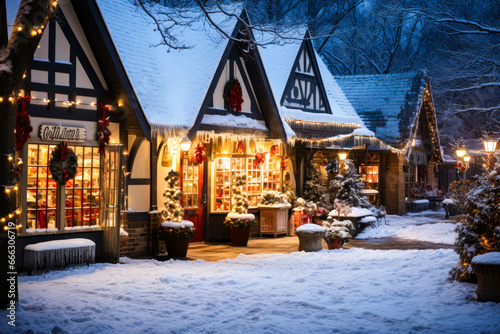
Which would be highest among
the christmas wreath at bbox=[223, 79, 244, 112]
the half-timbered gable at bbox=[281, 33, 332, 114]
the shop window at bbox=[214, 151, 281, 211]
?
the half-timbered gable at bbox=[281, 33, 332, 114]

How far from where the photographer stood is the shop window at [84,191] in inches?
534

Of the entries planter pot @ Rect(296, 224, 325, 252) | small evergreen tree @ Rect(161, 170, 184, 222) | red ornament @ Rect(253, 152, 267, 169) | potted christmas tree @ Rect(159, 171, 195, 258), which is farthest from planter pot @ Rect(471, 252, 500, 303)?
red ornament @ Rect(253, 152, 267, 169)

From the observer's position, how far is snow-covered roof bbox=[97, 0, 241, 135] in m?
15.3

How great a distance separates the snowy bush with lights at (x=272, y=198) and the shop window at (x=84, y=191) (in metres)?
7.15

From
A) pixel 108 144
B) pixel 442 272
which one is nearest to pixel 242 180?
pixel 108 144

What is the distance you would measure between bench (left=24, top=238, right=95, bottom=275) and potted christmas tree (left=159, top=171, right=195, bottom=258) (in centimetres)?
232

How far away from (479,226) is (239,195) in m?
8.59

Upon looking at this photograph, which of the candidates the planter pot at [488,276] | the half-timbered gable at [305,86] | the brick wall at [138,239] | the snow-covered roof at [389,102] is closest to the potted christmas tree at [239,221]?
the brick wall at [138,239]

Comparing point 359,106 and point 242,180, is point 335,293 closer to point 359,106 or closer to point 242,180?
point 242,180

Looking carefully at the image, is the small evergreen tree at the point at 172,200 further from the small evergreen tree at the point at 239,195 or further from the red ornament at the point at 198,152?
the small evergreen tree at the point at 239,195

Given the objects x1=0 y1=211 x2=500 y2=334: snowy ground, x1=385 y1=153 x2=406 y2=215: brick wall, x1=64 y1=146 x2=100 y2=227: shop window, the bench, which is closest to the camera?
x1=0 y1=211 x2=500 y2=334: snowy ground

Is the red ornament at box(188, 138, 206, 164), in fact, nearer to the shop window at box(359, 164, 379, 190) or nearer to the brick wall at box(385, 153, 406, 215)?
the shop window at box(359, 164, 379, 190)

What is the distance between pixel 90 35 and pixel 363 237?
10.5m

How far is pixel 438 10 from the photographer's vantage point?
24.6 m
